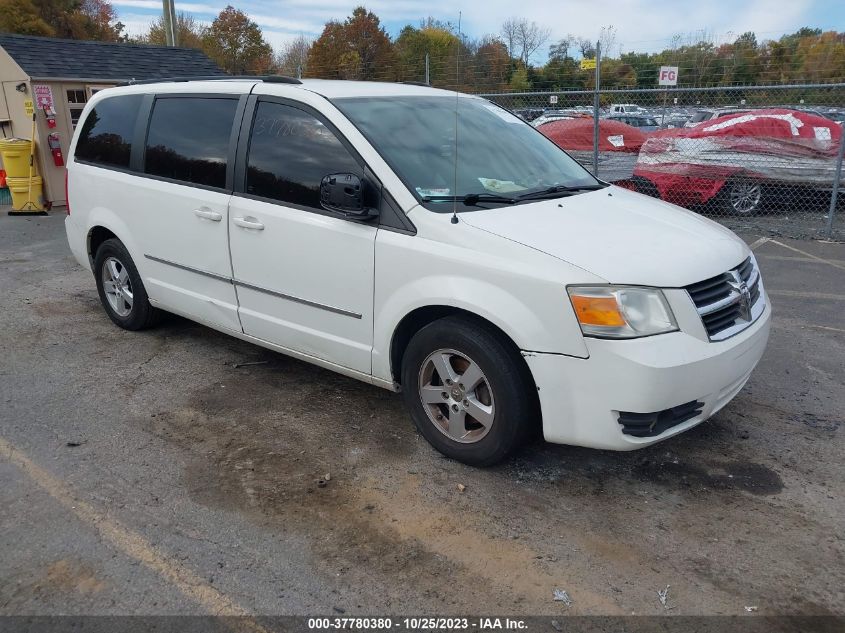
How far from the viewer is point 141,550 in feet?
9.71

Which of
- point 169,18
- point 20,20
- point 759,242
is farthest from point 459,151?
point 20,20

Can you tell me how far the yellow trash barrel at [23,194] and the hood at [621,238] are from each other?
36.2ft

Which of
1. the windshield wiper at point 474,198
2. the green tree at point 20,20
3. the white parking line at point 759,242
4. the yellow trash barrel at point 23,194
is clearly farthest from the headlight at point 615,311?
the green tree at point 20,20

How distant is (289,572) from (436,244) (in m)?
1.61

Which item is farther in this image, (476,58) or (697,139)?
(476,58)

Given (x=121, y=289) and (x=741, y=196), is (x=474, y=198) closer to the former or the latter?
(x=121, y=289)

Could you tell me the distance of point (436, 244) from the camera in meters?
3.42

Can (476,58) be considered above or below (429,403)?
above

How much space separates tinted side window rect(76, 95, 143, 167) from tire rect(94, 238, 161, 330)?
0.64m

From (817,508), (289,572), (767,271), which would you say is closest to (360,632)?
(289,572)

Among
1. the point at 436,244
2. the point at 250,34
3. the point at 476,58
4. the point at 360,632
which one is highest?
the point at 250,34

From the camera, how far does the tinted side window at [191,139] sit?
174 inches

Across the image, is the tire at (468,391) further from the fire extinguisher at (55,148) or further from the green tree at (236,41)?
the green tree at (236,41)

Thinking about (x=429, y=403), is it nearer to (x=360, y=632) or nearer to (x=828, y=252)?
(x=360, y=632)
